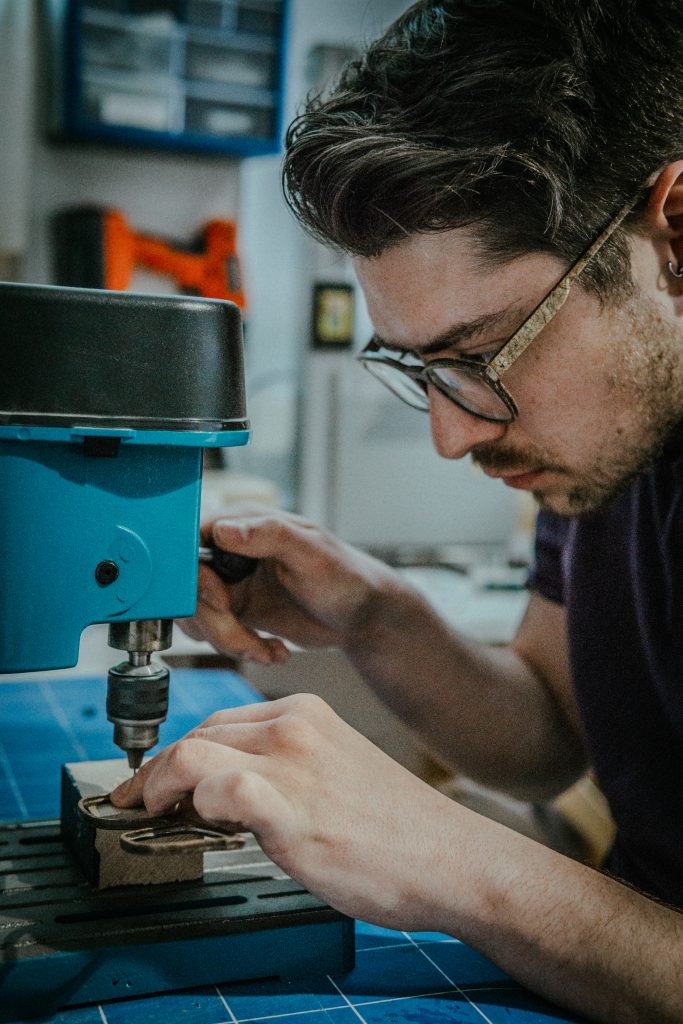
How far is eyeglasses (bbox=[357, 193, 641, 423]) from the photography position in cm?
97

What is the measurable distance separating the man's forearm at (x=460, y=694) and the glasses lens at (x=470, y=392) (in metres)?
0.44

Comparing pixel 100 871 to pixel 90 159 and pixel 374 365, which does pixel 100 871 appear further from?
pixel 90 159

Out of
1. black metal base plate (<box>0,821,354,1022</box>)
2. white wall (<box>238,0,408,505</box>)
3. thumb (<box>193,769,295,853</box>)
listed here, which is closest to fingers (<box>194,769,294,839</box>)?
thumb (<box>193,769,295,853</box>)

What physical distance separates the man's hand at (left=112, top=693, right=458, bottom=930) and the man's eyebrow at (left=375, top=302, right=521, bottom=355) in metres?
0.39

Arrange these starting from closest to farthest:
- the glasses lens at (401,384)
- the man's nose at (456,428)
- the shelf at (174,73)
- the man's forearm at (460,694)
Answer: the man's nose at (456,428) → the glasses lens at (401,384) → the man's forearm at (460,694) → the shelf at (174,73)

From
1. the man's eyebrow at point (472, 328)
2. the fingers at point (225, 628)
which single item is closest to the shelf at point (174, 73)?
the fingers at point (225, 628)

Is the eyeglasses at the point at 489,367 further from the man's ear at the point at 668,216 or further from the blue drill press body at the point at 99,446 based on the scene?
the blue drill press body at the point at 99,446

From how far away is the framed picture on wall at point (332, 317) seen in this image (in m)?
2.81

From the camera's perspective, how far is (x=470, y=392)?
1052mm

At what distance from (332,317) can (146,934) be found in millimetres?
2177

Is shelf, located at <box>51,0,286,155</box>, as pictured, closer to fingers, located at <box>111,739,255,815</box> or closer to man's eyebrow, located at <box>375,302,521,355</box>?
man's eyebrow, located at <box>375,302,521,355</box>

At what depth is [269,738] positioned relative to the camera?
2.80ft

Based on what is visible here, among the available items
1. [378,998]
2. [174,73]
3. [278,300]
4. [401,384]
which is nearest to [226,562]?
[401,384]

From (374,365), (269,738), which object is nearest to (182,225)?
(374,365)
